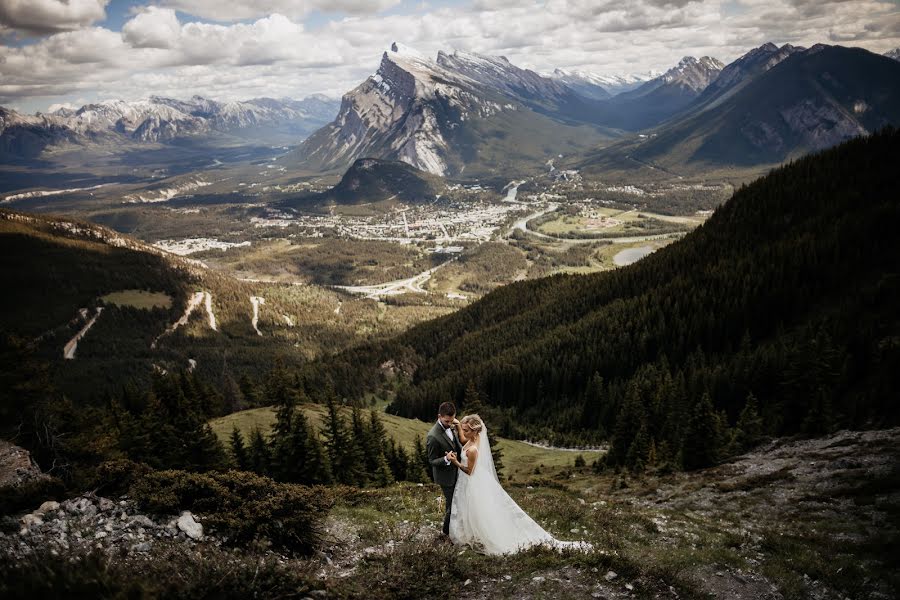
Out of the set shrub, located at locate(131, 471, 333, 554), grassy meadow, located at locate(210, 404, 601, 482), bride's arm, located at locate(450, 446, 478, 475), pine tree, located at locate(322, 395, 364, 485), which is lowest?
grassy meadow, located at locate(210, 404, 601, 482)

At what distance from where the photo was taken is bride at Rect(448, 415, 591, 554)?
698 inches

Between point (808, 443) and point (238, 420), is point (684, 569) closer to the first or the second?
point (808, 443)

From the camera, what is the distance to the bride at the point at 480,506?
17719 mm

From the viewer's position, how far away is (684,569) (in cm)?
1895

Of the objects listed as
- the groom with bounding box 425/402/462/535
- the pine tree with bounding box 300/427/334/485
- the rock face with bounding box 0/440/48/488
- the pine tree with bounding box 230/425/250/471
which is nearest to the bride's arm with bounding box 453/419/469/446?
the groom with bounding box 425/402/462/535

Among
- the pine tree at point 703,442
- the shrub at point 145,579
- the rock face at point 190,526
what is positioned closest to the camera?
the shrub at point 145,579

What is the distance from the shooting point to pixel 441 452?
58.2 ft

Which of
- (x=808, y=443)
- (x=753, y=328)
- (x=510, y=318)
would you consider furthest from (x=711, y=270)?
(x=808, y=443)

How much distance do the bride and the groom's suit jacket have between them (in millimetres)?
289

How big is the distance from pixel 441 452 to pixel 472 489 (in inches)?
71.5

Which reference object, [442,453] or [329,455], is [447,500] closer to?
[442,453]

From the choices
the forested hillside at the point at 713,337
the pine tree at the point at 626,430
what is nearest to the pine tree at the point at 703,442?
the forested hillside at the point at 713,337

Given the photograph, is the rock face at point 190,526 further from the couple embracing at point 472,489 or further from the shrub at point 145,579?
the couple embracing at point 472,489

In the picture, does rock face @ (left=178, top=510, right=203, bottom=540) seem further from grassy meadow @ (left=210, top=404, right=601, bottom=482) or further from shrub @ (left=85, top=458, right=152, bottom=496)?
grassy meadow @ (left=210, top=404, right=601, bottom=482)
